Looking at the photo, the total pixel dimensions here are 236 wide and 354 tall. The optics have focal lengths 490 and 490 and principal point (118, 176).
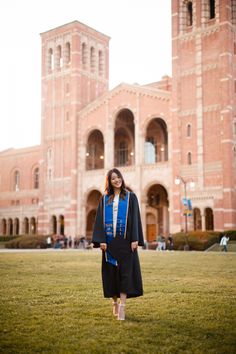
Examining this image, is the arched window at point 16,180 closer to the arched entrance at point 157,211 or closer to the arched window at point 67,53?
the arched window at point 67,53

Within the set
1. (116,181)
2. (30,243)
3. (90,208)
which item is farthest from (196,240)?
(116,181)

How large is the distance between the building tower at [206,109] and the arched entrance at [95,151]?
1288 centimetres

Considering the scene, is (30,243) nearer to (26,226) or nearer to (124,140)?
(26,226)

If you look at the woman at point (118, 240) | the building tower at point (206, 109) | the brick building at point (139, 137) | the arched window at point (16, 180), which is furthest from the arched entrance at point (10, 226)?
the woman at point (118, 240)

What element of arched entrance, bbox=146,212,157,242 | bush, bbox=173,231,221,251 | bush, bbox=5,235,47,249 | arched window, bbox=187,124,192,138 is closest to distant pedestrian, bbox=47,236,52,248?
bush, bbox=5,235,47,249

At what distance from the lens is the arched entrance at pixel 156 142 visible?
53.5 metres

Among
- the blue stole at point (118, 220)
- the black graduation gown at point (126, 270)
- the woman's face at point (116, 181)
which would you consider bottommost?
the black graduation gown at point (126, 270)

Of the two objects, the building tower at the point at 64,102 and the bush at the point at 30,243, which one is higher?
the building tower at the point at 64,102

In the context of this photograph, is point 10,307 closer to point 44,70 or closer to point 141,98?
point 141,98

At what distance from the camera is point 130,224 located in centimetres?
752

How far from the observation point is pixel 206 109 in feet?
143

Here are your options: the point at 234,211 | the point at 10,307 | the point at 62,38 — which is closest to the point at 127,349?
the point at 10,307

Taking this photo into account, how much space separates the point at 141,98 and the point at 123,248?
4237 centimetres

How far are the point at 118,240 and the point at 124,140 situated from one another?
50.0 meters
